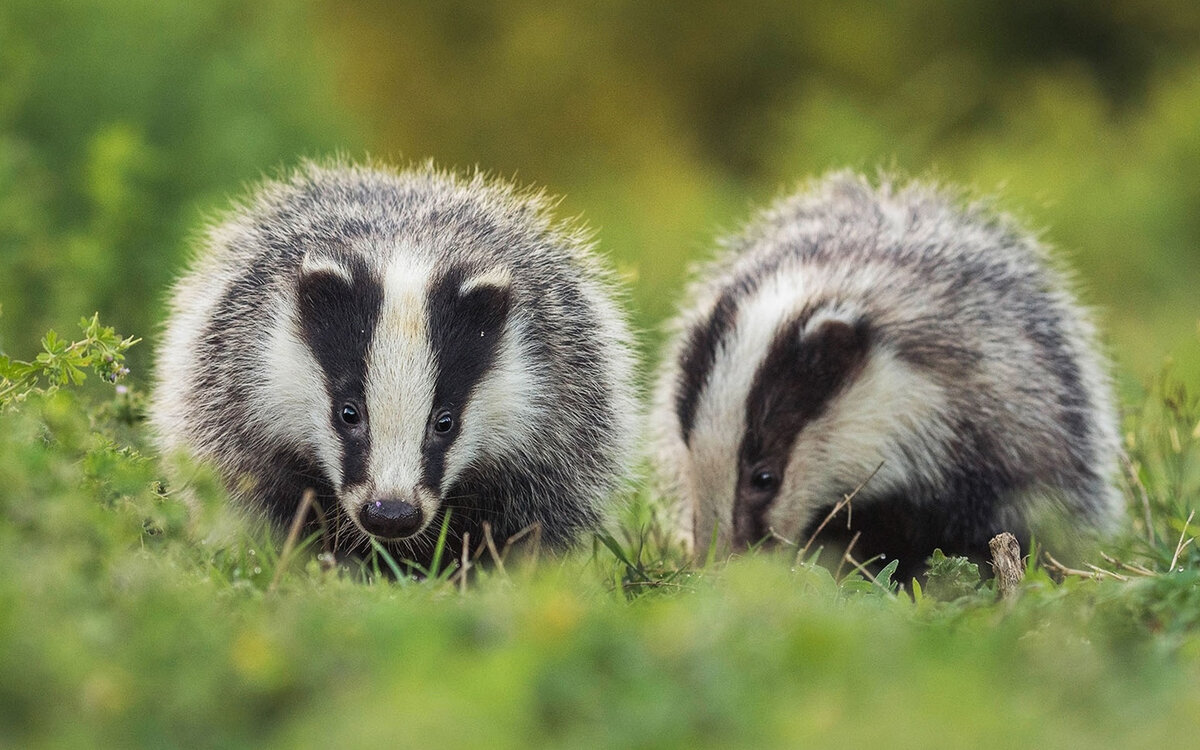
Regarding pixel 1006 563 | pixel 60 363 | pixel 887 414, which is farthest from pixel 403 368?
pixel 887 414

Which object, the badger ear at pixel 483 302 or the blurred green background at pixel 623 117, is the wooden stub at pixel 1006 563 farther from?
the blurred green background at pixel 623 117

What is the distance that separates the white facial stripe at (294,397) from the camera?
5176 millimetres

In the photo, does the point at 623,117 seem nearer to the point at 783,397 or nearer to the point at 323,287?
the point at 783,397

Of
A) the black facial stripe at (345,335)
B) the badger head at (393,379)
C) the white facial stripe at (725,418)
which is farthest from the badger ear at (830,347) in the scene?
the black facial stripe at (345,335)

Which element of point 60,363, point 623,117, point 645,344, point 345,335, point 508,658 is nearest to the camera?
point 508,658

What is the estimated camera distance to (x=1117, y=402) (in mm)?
6969

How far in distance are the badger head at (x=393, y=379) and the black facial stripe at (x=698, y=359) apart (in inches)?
39.6

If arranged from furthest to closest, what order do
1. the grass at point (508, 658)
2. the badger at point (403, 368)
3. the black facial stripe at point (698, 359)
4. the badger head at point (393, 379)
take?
1. the black facial stripe at point (698, 359)
2. the badger at point (403, 368)
3. the badger head at point (393, 379)
4. the grass at point (508, 658)

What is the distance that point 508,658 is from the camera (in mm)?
2996

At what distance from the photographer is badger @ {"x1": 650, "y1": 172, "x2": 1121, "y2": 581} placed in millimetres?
6082

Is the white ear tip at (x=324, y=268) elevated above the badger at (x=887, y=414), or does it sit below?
above

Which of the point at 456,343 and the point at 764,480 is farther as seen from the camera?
the point at 764,480

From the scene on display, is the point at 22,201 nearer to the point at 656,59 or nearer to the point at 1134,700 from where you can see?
the point at 1134,700

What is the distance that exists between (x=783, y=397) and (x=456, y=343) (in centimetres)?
145
